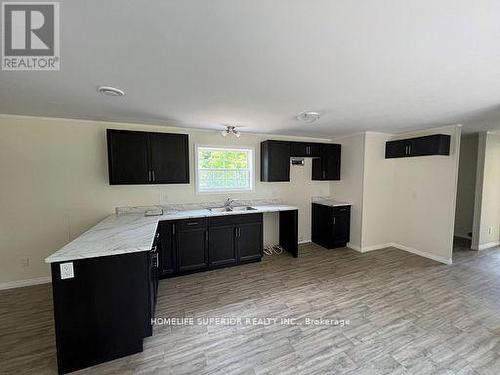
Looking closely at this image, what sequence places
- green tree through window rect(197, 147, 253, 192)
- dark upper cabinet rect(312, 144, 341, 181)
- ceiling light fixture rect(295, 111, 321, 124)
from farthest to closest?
1. dark upper cabinet rect(312, 144, 341, 181)
2. green tree through window rect(197, 147, 253, 192)
3. ceiling light fixture rect(295, 111, 321, 124)

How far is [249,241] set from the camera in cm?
377

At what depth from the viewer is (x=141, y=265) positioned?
1.91m

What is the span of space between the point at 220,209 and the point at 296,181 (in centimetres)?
179

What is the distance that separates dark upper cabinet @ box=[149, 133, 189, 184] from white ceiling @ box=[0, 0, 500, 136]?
590mm

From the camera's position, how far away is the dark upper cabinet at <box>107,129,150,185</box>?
10.2ft

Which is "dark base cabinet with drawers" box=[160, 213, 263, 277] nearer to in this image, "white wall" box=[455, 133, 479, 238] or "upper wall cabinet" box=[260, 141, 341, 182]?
"upper wall cabinet" box=[260, 141, 341, 182]

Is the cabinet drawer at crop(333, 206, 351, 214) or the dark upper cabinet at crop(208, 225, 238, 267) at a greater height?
the cabinet drawer at crop(333, 206, 351, 214)

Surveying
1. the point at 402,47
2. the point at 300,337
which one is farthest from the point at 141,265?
the point at 402,47

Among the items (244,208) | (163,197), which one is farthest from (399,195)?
(163,197)

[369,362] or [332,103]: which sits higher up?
[332,103]

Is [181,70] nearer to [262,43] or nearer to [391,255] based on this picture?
[262,43]

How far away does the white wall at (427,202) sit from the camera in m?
3.66

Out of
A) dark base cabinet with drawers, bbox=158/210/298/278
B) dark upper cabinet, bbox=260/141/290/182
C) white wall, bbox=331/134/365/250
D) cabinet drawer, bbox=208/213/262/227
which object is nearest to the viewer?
dark base cabinet with drawers, bbox=158/210/298/278

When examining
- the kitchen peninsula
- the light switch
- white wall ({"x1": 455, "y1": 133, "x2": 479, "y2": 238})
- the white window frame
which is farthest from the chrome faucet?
white wall ({"x1": 455, "y1": 133, "x2": 479, "y2": 238})
